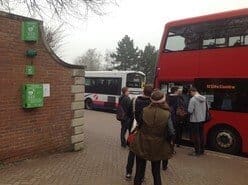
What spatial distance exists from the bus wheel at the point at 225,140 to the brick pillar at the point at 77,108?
3.93m

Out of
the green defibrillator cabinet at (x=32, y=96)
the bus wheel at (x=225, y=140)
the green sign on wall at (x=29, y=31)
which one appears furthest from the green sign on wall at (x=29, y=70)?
the bus wheel at (x=225, y=140)

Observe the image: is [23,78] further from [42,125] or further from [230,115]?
[230,115]

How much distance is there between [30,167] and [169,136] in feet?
11.2

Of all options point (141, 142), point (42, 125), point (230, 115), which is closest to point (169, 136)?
point (141, 142)

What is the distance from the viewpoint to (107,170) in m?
8.60

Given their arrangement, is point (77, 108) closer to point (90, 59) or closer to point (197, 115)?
point (197, 115)

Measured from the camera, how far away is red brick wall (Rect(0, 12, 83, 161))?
863 cm

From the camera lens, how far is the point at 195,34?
42.4 feet

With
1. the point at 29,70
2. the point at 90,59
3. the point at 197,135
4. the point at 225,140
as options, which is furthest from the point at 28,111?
the point at 90,59

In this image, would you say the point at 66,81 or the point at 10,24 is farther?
the point at 66,81

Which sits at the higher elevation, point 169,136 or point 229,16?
point 229,16

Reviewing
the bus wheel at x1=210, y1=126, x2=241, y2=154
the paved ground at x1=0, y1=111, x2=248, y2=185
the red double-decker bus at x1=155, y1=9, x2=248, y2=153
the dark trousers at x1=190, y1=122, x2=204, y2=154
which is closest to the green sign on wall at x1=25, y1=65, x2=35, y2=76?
the paved ground at x1=0, y1=111, x2=248, y2=185

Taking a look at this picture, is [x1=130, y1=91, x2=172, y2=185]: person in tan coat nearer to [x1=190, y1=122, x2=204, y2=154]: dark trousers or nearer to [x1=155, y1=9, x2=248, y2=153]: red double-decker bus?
[x1=190, y1=122, x2=204, y2=154]: dark trousers

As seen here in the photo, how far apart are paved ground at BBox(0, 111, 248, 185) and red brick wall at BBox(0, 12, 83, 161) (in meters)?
0.35
